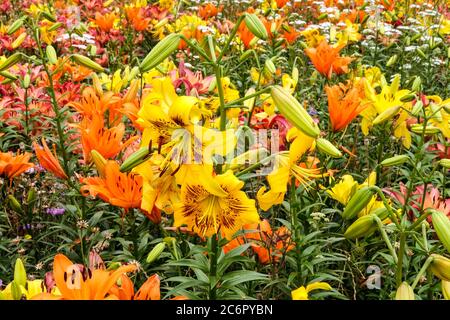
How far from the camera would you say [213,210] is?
1.28 m

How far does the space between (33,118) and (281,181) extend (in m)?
1.78

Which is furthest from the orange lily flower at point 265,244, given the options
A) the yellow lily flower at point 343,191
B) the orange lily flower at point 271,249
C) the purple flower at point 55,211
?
the purple flower at point 55,211

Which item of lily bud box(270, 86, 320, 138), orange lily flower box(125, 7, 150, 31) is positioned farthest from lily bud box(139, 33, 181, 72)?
orange lily flower box(125, 7, 150, 31)

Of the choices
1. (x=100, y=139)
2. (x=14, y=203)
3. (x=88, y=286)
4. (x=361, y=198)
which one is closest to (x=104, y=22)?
(x=14, y=203)

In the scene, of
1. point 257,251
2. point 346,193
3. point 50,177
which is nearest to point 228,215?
point 257,251

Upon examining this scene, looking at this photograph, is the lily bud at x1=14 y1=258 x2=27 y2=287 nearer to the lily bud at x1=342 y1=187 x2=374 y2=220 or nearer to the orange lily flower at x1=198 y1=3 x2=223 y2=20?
the lily bud at x1=342 y1=187 x2=374 y2=220

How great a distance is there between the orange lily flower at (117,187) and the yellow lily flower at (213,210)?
380 mm

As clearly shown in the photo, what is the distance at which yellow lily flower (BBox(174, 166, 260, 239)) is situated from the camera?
4.04ft

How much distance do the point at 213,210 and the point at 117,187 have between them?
0.46 metres

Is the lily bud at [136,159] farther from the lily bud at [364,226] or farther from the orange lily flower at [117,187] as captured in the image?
the lily bud at [364,226]

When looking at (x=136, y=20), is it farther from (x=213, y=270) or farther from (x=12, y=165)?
(x=213, y=270)

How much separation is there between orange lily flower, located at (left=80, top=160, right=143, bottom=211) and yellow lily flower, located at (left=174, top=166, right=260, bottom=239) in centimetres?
38

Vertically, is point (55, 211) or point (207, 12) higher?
point (207, 12)

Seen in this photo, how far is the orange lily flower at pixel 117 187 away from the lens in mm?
1623
